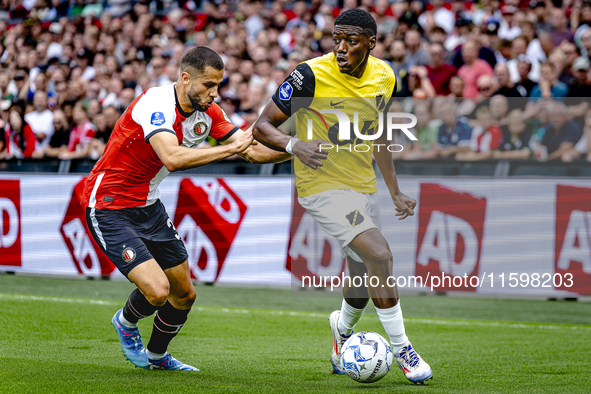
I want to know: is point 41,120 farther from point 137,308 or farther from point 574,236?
point 574,236

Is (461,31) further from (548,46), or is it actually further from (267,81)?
(267,81)

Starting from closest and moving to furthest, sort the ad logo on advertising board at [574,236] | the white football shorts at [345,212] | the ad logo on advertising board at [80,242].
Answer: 1. the white football shorts at [345,212]
2. the ad logo on advertising board at [574,236]
3. the ad logo on advertising board at [80,242]

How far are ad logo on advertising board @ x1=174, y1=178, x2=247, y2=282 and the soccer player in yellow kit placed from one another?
14.6ft

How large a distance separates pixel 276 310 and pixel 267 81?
16.2 ft

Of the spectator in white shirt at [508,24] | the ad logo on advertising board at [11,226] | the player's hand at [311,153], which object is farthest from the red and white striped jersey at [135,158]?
the spectator in white shirt at [508,24]

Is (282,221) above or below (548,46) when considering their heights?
below

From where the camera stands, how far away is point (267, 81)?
12.4 metres

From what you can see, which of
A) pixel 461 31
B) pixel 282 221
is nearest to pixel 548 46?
pixel 461 31

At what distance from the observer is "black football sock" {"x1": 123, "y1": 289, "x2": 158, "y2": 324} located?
535cm

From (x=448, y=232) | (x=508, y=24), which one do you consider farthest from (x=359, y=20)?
(x=508, y=24)

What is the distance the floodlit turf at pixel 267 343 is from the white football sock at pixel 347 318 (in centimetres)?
35

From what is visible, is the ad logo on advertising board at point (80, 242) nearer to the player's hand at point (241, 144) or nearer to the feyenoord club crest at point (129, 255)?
the feyenoord club crest at point (129, 255)

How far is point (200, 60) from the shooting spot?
16.3ft

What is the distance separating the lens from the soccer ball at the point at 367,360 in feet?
15.8
